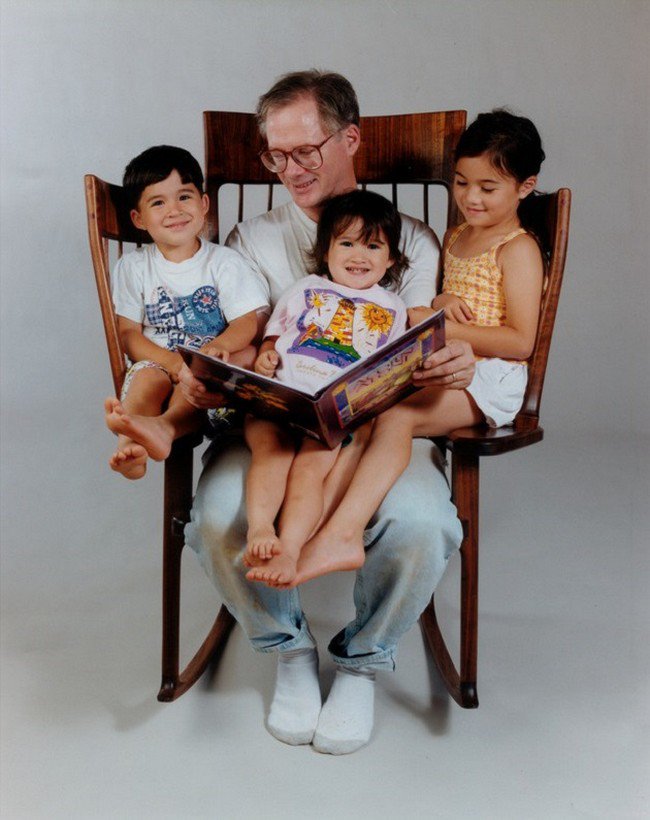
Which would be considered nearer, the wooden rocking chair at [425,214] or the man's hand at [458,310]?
the wooden rocking chair at [425,214]

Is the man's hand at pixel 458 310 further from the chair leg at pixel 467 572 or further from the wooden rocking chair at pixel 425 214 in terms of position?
the chair leg at pixel 467 572

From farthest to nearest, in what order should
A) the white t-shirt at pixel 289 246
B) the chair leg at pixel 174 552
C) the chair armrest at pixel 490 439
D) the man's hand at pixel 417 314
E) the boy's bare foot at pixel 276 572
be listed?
the white t-shirt at pixel 289 246
the man's hand at pixel 417 314
the chair leg at pixel 174 552
the chair armrest at pixel 490 439
the boy's bare foot at pixel 276 572

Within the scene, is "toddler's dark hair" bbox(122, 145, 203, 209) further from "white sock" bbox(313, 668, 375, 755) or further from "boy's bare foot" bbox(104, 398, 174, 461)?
"white sock" bbox(313, 668, 375, 755)

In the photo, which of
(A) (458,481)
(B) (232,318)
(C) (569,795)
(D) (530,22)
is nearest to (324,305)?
(B) (232,318)

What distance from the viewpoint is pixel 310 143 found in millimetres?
2324

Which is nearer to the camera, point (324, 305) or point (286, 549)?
point (286, 549)

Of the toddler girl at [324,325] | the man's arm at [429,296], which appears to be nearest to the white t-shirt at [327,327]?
the toddler girl at [324,325]

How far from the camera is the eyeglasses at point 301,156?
91.4 inches

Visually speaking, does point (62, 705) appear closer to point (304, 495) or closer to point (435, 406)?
point (304, 495)

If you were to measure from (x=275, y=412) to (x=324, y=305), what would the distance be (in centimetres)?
32

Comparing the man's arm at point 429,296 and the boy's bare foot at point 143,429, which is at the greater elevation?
the man's arm at point 429,296

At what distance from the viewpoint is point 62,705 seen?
2246mm

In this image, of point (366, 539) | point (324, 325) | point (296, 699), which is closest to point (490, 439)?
point (366, 539)

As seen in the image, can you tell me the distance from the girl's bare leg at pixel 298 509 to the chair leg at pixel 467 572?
260 mm
